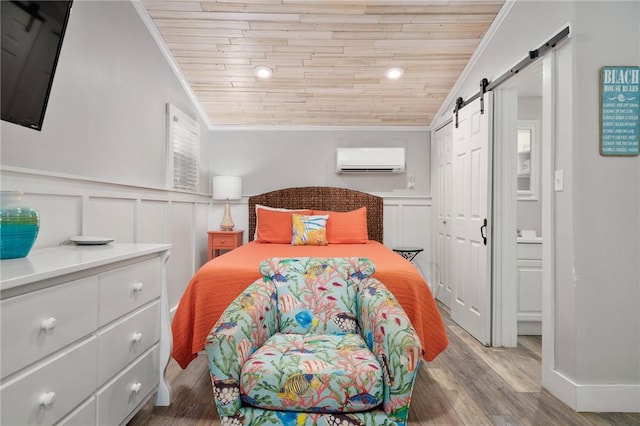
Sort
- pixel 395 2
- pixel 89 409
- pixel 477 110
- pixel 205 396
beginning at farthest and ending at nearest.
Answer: pixel 477 110 < pixel 395 2 < pixel 205 396 < pixel 89 409

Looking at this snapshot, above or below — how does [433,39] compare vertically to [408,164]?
above

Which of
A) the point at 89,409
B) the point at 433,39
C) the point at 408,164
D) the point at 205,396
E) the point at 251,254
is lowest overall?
the point at 205,396

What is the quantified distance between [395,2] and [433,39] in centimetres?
55

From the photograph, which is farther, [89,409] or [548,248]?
[548,248]

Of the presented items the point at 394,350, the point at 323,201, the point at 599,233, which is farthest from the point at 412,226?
the point at 394,350

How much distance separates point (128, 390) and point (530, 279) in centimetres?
309

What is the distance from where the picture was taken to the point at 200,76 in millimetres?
3695

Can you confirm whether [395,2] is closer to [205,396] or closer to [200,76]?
[200,76]

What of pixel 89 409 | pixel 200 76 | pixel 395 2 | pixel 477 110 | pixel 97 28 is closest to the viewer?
pixel 89 409

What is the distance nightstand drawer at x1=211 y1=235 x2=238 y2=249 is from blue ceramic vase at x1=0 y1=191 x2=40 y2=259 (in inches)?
109

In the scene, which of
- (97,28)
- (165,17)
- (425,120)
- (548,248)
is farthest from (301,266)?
(425,120)

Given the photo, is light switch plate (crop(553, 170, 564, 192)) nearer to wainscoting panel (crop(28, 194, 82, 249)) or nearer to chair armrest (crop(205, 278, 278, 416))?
chair armrest (crop(205, 278, 278, 416))

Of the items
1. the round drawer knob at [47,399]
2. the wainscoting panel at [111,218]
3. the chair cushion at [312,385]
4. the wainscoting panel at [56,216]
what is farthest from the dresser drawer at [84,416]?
the wainscoting panel at [111,218]

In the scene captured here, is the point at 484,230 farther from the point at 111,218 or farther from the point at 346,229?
the point at 111,218
